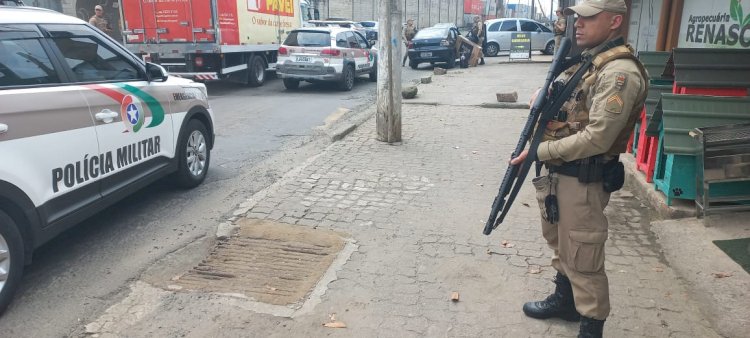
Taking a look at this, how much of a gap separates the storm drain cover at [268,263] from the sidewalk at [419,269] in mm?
102

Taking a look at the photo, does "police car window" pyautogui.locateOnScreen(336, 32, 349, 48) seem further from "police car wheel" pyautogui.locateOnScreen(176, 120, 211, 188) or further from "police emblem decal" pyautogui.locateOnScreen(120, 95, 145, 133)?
"police emblem decal" pyautogui.locateOnScreen(120, 95, 145, 133)

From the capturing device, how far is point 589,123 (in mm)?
2549

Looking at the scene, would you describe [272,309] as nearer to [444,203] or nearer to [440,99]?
[444,203]

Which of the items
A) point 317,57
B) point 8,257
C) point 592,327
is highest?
point 317,57

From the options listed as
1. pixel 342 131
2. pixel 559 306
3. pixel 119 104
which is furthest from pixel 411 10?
pixel 559 306

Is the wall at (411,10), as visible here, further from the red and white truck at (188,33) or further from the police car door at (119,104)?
the police car door at (119,104)

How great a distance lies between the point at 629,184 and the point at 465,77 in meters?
11.6

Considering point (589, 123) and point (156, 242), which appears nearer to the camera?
point (589, 123)

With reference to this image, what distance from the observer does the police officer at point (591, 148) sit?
250 cm

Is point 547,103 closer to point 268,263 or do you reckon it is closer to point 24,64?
point 268,263

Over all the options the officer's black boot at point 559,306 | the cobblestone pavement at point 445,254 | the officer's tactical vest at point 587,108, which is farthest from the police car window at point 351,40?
the officer's tactical vest at point 587,108

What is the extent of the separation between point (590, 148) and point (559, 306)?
111cm

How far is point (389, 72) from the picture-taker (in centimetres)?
755

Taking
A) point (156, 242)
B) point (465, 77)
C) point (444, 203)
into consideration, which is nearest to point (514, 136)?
point (444, 203)
